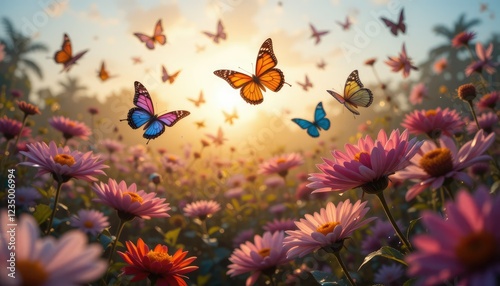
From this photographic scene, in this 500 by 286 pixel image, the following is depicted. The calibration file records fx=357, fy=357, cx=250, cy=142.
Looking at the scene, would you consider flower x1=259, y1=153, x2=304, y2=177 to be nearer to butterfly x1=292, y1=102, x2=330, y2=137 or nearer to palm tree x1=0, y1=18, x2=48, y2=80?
butterfly x1=292, y1=102, x2=330, y2=137

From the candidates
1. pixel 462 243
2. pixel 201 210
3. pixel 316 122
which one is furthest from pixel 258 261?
pixel 201 210

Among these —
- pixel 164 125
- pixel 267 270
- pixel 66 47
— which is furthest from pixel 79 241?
pixel 66 47

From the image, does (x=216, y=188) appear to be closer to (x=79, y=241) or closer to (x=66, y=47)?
(x=66, y=47)

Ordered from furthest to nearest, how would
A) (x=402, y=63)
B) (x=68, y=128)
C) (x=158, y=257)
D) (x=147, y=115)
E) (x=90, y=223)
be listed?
(x=68, y=128) → (x=402, y=63) → (x=90, y=223) → (x=147, y=115) → (x=158, y=257)

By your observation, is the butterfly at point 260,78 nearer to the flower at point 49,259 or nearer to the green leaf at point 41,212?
the green leaf at point 41,212

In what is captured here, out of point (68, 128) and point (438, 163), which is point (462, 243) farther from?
point (68, 128)

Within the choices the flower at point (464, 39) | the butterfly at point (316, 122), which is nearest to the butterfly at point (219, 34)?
the butterfly at point (316, 122)
